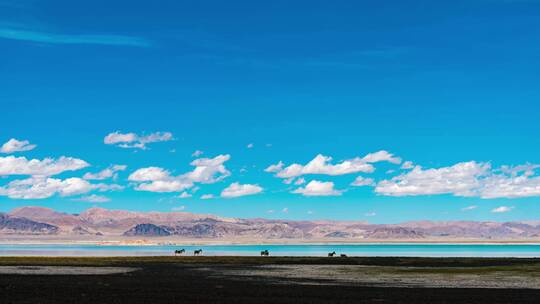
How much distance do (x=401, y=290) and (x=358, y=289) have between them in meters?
2.88

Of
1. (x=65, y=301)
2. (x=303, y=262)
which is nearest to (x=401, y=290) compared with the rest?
(x=65, y=301)

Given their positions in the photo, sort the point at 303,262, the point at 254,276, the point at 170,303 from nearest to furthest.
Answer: the point at 170,303 → the point at 254,276 → the point at 303,262

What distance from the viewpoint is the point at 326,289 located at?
4825cm

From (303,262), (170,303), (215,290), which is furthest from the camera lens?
(303,262)

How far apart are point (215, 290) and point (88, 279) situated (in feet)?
47.5

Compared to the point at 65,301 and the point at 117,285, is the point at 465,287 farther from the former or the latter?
the point at 65,301

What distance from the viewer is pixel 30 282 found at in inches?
2060

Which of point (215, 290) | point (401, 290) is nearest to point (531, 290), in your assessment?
point (401, 290)

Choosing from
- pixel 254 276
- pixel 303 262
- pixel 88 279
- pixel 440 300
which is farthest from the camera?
pixel 303 262

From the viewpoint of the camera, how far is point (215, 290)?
153ft

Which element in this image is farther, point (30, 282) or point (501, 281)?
point (501, 281)

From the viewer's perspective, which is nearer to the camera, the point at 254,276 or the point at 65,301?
the point at 65,301

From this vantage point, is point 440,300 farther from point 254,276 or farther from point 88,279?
point 88,279

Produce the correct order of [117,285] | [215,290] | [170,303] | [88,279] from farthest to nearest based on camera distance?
[88,279]
[117,285]
[215,290]
[170,303]
